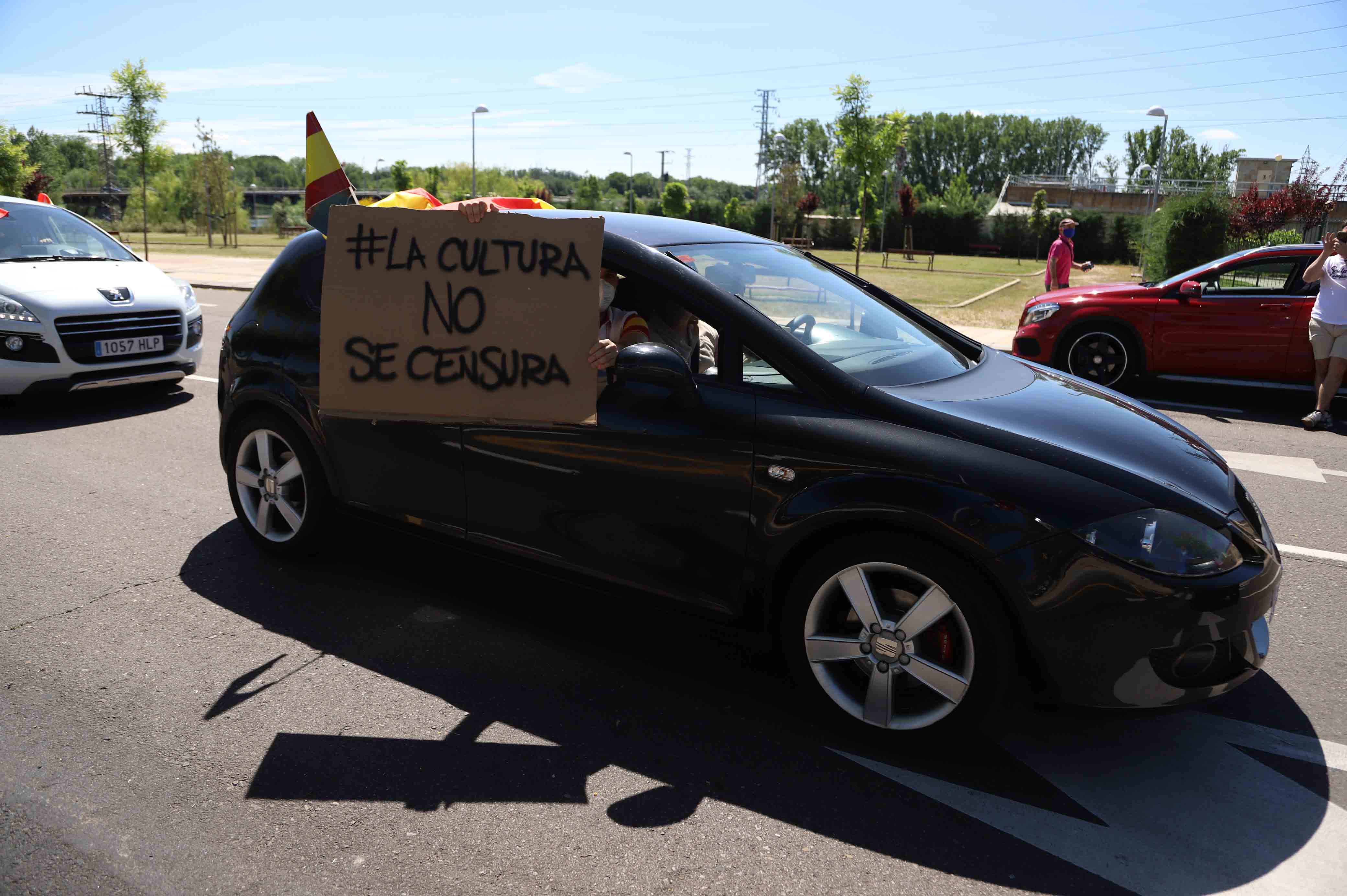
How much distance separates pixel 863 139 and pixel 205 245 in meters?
32.7

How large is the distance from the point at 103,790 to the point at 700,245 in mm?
2649

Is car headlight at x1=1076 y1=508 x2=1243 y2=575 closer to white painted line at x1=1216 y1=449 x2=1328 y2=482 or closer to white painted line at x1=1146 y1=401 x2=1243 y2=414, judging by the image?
white painted line at x1=1216 y1=449 x2=1328 y2=482

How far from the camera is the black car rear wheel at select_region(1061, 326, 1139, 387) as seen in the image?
31.9ft

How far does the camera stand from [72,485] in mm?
5887

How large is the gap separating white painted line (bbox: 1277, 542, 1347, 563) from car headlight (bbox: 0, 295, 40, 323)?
844 centimetres

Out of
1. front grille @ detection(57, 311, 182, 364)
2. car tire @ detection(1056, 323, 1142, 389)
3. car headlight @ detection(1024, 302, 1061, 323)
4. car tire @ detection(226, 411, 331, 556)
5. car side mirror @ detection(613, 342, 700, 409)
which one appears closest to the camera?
car side mirror @ detection(613, 342, 700, 409)

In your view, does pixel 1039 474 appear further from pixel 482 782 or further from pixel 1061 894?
pixel 482 782

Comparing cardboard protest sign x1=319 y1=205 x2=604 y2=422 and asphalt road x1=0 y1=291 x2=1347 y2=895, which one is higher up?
cardboard protest sign x1=319 y1=205 x2=604 y2=422

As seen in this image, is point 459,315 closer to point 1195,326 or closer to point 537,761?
point 537,761

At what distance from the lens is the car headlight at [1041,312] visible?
1000 centimetres

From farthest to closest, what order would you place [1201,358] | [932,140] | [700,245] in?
[932,140] < [1201,358] < [700,245]

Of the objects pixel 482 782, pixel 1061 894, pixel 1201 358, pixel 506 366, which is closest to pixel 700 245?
pixel 506 366

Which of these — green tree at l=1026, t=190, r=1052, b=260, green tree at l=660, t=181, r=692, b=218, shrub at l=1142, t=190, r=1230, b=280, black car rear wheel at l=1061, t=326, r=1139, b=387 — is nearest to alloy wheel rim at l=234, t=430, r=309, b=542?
black car rear wheel at l=1061, t=326, r=1139, b=387

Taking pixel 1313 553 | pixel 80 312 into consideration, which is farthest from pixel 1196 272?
pixel 80 312
